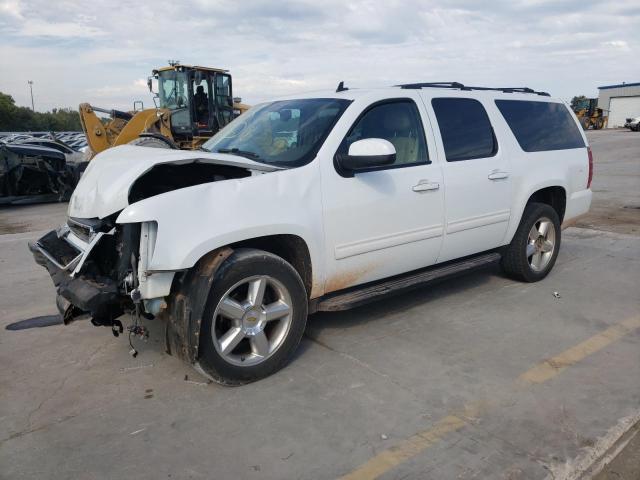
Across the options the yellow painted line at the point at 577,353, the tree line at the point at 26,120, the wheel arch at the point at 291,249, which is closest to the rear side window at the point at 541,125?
the yellow painted line at the point at 577,353

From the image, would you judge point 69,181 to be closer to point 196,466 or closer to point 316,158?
point 316,158

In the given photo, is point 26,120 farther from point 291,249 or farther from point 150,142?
point 291,249

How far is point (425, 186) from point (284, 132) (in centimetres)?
118

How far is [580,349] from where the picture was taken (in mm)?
4082

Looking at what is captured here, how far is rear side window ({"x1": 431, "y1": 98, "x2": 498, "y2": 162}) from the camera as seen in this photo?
462cm

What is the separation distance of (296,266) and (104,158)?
1.66 meters

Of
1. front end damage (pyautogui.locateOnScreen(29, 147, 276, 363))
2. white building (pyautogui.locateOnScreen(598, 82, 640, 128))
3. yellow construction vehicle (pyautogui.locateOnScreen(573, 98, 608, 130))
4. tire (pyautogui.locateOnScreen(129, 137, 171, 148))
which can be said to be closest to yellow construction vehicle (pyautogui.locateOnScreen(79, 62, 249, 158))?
tire (pyautogui.locateOnScreen(129, 137, 171, 148))

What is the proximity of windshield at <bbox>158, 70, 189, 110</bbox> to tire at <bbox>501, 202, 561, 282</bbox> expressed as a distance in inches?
432

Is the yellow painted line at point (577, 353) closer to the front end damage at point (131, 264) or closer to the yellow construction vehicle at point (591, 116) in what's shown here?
the front end damage at point (131, 264)

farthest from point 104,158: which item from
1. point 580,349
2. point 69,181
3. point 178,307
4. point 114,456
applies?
point 69,181

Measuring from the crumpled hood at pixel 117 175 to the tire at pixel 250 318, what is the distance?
623 mm

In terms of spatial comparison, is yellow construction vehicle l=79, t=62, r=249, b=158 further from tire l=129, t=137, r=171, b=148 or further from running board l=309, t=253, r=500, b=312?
running board l=309, t=253, r=500, b=312

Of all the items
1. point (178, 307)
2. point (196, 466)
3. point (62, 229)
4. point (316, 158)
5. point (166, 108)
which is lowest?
point (196, 466)

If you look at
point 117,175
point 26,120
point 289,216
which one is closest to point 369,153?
point 289,216
